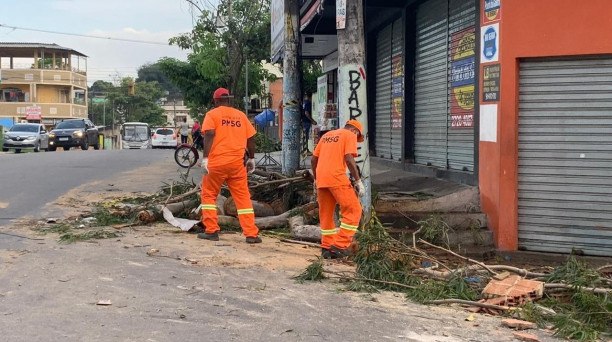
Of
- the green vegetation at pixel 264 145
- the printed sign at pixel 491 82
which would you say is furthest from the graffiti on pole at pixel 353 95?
the green vegetation at pixel 264 145

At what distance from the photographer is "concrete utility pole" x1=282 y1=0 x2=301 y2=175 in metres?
12.3

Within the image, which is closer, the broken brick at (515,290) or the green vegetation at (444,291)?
the broken brick at (515,290)

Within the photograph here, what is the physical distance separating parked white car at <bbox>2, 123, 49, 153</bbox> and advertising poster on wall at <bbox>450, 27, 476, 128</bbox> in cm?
2565

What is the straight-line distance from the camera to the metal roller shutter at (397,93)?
12273mm

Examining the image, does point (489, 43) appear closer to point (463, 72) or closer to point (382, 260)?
point (463, 72)

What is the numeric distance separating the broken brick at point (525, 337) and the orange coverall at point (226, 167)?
12.6 feet

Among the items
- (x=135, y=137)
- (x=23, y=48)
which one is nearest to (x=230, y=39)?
(x=135, y=137)

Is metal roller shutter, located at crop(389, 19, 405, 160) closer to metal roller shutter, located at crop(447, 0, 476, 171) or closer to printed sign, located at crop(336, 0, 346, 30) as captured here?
metal roller shutter, located at crop(447, 0, 476, 171)

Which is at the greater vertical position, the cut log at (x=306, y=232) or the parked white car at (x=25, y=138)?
the parked white car at (x=25, y=138)

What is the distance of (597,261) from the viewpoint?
759cm

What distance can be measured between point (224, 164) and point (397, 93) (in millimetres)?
5950

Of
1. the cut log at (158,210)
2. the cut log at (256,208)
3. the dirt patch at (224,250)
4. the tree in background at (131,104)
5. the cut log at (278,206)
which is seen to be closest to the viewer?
the dirt patch at (224,250)

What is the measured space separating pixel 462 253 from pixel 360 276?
2229 mm

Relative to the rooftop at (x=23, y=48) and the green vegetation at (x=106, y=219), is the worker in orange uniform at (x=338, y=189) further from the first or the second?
the rooftop at (x=23, y=48)
